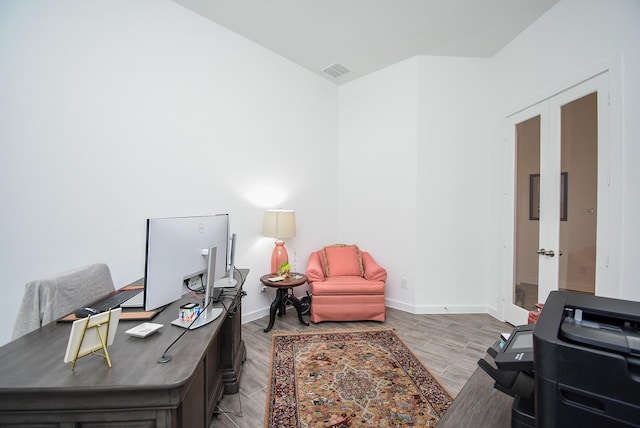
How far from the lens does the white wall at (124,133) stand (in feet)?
6.38

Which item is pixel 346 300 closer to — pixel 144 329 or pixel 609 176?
pixel 144 329

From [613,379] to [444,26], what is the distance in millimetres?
3584

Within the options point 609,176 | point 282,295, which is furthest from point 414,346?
point 609,176

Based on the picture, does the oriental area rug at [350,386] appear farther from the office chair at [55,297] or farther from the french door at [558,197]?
the french door at [558,197]

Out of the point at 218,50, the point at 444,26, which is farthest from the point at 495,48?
the point at 218,50

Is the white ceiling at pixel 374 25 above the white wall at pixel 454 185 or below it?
above

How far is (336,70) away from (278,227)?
8.38 ft

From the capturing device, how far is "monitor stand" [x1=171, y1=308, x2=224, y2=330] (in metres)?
1.35

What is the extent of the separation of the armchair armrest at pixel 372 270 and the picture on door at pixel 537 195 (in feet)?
5.88

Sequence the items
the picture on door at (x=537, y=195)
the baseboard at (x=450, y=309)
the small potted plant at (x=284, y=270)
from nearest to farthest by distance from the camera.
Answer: the picture on door at (x=537, y=195) → the small potted plant at (x=284, y=270) → the baseboard at (x=450, y=309)

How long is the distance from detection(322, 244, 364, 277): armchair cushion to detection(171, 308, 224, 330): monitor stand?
90.8 inches

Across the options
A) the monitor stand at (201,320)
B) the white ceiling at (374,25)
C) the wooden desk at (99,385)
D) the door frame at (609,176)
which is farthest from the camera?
the white ceiling at (374,25)

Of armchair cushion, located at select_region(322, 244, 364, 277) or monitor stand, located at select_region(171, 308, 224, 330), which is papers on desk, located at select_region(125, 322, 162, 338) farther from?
armchair cushion, located at select_region(322, 244, 364, 277)

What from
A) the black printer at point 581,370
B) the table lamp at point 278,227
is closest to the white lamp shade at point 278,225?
the table lamp at point 278,227
